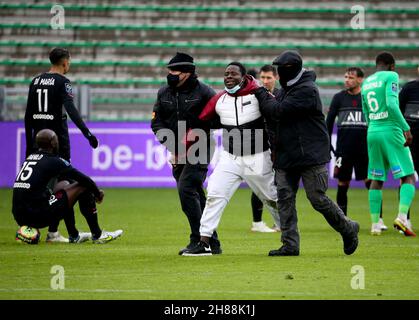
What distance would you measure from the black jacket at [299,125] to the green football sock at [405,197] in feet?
9.49

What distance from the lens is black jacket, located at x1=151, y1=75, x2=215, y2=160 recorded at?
10312 mm

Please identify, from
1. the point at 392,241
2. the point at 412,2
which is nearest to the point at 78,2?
the point at 412,2

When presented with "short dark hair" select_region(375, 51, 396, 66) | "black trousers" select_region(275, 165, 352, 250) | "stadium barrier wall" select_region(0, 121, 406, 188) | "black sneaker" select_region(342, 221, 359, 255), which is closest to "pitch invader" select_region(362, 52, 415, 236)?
"short dark hair" select_region(375, 51, 396, 66)

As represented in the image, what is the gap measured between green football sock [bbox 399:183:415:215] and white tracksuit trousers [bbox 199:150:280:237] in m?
2.86

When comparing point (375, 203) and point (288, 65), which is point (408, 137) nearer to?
point (375, 203)

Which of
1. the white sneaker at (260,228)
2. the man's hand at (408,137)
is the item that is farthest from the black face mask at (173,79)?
the white sneaker at (260,228)

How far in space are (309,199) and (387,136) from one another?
2.96 m

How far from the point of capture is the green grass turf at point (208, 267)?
752 centimetres

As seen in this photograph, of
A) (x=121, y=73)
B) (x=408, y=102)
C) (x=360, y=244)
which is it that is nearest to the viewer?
(x=360, y=244)

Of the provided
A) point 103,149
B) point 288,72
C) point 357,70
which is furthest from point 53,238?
point 103,149

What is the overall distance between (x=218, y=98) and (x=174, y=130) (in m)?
0.69

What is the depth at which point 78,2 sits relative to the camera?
25.8m

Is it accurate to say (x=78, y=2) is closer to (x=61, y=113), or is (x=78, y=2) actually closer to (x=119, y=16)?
(x=119, y=16)

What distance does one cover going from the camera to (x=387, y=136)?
12.5 metres
